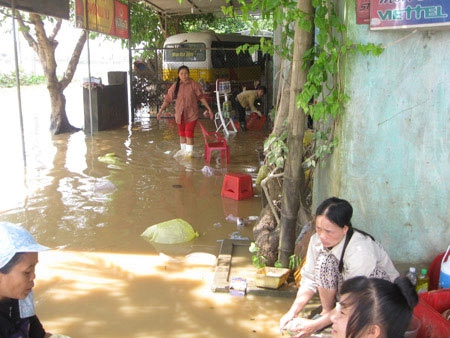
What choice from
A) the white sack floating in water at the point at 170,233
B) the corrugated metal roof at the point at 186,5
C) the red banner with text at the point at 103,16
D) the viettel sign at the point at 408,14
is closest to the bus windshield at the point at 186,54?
the corrugated metal roof at the point at 186,5

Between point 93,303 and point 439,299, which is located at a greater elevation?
point 439,299

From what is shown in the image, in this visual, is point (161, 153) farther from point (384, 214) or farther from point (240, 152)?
point (384, 214)

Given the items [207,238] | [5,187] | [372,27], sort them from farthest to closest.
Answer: [5,187]
[207,238]
[372,27]

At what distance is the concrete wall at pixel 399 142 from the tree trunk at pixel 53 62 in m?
8.89

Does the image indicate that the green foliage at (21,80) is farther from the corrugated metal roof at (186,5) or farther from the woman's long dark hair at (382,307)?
the woman's long dark hair at (382,307)

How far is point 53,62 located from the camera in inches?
451

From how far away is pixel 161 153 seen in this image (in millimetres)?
9742

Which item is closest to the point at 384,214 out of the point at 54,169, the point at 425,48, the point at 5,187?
the point at 425,48

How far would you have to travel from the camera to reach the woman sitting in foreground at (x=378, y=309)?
6.11 feet

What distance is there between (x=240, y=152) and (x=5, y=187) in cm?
451

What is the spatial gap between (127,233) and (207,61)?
11.5 meters

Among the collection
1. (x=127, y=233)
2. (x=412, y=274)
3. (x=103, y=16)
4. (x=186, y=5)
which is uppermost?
(x=186, y=5)

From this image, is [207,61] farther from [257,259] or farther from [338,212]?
[338,212]

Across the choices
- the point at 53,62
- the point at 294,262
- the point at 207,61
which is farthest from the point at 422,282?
the point at 207,61
